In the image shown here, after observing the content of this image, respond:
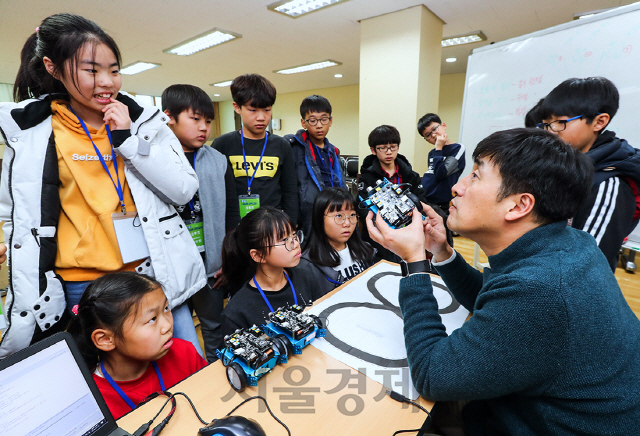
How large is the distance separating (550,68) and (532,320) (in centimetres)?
265

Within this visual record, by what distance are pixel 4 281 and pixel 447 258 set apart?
3.53 metres

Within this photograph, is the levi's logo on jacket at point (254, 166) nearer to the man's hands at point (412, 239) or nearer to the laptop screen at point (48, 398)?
the man's hands at point (412, 239)

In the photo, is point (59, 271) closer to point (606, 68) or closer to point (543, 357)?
point (543, 357)

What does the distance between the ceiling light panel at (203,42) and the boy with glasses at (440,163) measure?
3008 mm

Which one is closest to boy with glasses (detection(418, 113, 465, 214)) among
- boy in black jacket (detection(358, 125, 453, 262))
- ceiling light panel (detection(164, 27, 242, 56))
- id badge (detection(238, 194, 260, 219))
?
boy in black jacket (detection(358, 125, 453, 262))

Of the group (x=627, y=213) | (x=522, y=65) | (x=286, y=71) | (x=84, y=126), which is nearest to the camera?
(x=84, y=126)

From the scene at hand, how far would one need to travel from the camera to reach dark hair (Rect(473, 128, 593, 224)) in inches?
30.8

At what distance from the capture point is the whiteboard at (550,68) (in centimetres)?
202

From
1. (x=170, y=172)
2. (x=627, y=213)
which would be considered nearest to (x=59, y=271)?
(x=170, y=172)

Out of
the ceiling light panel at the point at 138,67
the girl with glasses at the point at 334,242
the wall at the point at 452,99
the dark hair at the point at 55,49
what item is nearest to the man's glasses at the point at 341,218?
the girl with glasses at the point at 334,242

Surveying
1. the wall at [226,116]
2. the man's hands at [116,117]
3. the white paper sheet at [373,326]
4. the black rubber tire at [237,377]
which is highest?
the wall at [226,116]

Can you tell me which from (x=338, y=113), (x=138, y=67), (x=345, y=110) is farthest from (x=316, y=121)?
(x=338, y=113)

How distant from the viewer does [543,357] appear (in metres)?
0.64

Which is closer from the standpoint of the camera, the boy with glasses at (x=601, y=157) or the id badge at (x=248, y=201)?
the boy with glasses at (x=601, y=157)
